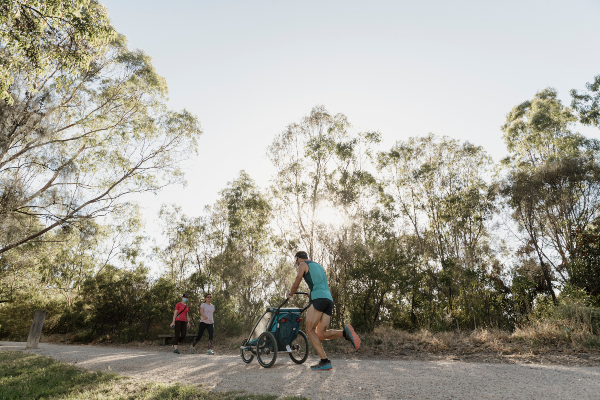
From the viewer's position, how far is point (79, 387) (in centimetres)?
518

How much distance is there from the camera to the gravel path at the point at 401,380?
12.7 feet

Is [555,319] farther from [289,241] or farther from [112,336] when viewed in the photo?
[112,336]

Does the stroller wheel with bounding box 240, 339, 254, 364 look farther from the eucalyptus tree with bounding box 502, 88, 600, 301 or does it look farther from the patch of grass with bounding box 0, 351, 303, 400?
the eucalyptus tree with bounding box 502, 88, 600, 301

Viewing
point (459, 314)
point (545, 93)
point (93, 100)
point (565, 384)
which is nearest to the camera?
point (565, 384)

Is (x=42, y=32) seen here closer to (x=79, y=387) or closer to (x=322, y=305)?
(x=79, y=387)

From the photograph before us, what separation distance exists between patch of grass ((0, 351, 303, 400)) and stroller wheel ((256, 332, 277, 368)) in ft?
5.68

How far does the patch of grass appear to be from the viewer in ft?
14.1

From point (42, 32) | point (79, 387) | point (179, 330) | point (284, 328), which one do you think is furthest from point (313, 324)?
point (42, 32)

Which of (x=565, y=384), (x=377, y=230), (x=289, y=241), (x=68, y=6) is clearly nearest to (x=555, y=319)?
(x=565, y=384)

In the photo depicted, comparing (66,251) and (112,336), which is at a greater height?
(66,251)

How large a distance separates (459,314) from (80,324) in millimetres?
17027

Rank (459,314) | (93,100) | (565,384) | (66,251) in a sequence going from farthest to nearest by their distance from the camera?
(66,251) → (93,100) → (459,314) → (565,384)

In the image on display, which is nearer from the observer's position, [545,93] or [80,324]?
[80,324]

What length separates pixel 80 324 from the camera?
16.0 m
